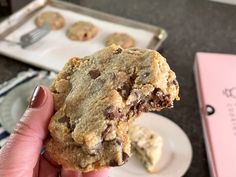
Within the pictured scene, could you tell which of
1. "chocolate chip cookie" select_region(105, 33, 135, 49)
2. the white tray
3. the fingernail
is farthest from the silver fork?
the fingernail

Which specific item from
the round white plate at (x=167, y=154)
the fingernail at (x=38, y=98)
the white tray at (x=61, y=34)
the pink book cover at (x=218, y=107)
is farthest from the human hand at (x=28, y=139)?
the white tray at (x=61, y=34)

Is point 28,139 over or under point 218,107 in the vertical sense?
over

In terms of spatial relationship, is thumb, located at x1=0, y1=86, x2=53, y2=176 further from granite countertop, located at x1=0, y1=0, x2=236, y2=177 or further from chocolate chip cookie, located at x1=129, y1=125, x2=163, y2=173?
granite countertop, located at x1=0, y1=0, x2=236, y2=177

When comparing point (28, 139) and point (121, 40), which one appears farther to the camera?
point (121, 40)

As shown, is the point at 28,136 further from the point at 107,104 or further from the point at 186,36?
the point at 186,36

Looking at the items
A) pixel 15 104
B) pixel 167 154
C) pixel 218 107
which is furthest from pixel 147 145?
pixel 15 104
